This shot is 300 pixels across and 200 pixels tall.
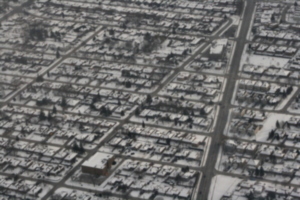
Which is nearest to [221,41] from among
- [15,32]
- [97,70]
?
[97,70]

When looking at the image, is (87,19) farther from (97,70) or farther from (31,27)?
(97,70)

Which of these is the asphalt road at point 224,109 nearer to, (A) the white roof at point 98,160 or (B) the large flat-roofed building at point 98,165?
(B) the large flat-roofed building at point 98,165

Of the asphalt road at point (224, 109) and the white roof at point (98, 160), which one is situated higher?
the asphalt road at point (224, 109)

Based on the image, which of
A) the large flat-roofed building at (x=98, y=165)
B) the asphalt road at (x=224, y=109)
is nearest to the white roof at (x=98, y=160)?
the large flat-roofed building at (x=98, y=165)

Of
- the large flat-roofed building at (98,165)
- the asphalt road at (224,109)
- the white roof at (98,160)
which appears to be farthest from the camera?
the white roof at (98,160)

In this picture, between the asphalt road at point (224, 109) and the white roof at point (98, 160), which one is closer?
the asphalt road at point (224, 109)

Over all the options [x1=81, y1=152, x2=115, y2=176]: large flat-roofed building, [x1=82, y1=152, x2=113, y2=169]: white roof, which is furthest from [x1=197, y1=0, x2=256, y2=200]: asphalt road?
[x1=82, y1=152, x2=113, y2=169]: white roof
